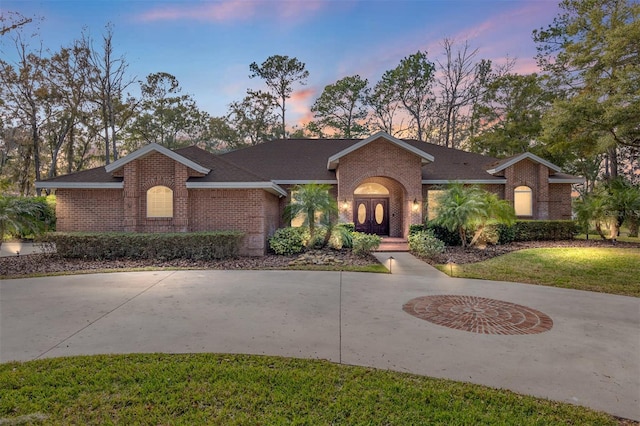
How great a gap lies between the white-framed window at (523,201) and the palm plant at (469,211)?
4.61 meters

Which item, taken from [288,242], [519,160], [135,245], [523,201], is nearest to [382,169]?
[288,242]

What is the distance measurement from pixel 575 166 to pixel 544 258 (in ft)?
106

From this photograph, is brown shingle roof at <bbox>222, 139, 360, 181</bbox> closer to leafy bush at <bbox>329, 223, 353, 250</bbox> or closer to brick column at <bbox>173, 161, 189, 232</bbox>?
leafy bush at <bbox>329, 223, 353, 250</bbox>

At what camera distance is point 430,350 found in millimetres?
4094

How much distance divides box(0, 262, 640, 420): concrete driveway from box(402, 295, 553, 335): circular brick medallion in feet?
0.71

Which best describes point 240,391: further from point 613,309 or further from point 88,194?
point 88,194

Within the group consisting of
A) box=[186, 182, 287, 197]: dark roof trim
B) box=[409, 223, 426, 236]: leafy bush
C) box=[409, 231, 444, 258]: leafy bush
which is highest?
box=[186, 182, 287, 197]: dark roof trim

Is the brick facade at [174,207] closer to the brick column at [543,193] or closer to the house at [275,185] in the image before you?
the house at [275,185]

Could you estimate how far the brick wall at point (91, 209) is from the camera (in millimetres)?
12828

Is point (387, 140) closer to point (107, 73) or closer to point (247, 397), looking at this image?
point (247, 397)

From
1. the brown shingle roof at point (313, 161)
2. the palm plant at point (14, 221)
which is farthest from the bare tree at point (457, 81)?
the palm plant at point (14, 221)

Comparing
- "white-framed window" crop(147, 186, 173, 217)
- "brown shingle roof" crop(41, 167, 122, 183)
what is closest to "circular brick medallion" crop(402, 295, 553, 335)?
"white-framed window" crop(147, 186, 173, 217)

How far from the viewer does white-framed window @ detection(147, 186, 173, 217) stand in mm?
12852

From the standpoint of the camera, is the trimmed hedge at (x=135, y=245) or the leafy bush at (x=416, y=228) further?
the leafy bush at (x=416, y=228)
